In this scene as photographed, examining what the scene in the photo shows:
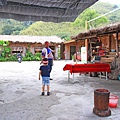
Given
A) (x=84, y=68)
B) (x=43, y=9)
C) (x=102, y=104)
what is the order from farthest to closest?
(x=84, y=68), (x=43, y=9), (x=102, y=104)

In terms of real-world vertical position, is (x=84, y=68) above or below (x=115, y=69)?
above

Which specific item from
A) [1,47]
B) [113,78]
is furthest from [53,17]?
[1,47]

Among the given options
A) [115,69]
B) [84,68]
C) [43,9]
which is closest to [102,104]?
[43,9]

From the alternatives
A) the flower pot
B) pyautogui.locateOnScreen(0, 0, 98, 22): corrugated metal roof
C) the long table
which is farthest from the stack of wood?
the flower pot

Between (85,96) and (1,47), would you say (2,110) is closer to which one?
(85,96)

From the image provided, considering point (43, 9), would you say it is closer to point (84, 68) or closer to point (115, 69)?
point (84, 68)

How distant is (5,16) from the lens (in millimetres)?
5047

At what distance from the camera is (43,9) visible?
4.89m

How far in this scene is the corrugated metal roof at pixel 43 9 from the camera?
439cm

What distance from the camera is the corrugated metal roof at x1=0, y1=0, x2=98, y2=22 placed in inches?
173

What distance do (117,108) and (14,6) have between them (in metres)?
3.49

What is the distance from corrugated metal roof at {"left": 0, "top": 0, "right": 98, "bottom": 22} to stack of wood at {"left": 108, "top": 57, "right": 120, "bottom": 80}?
3.81m

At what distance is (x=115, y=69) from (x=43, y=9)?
4.85 meters

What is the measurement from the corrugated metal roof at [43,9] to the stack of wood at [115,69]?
3.81 meters
